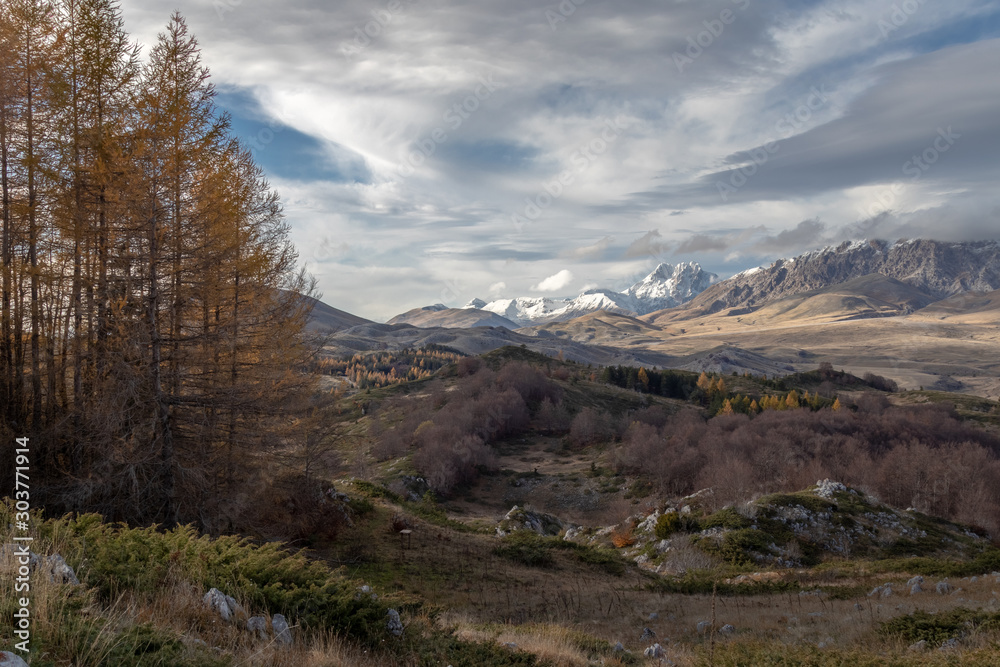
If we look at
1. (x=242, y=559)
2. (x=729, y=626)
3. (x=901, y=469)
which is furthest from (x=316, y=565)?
(x=901, y=469)

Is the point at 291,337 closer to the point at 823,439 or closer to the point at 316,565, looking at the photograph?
the point at 316,565

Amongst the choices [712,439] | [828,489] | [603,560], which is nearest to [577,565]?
[603,560]

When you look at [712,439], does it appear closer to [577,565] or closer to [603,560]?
[603,560]

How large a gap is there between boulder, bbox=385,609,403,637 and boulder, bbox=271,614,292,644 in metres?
1.98

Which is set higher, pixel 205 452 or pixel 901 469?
pixel 205 452

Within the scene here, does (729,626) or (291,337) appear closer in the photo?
(729,626)

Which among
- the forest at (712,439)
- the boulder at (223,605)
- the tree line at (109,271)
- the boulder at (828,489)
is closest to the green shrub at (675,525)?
the forest at (712,439)

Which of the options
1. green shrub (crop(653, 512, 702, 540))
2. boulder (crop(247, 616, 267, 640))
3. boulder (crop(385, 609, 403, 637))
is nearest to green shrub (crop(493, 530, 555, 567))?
green shrub (crop(653, 512, 702, 540))

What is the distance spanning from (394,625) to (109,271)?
15620 mm

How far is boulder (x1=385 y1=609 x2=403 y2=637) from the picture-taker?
360 inches

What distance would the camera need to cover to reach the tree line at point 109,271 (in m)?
15.2

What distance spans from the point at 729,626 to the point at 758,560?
54.8 ft

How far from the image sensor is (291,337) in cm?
2356

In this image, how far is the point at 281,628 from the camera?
769cm
